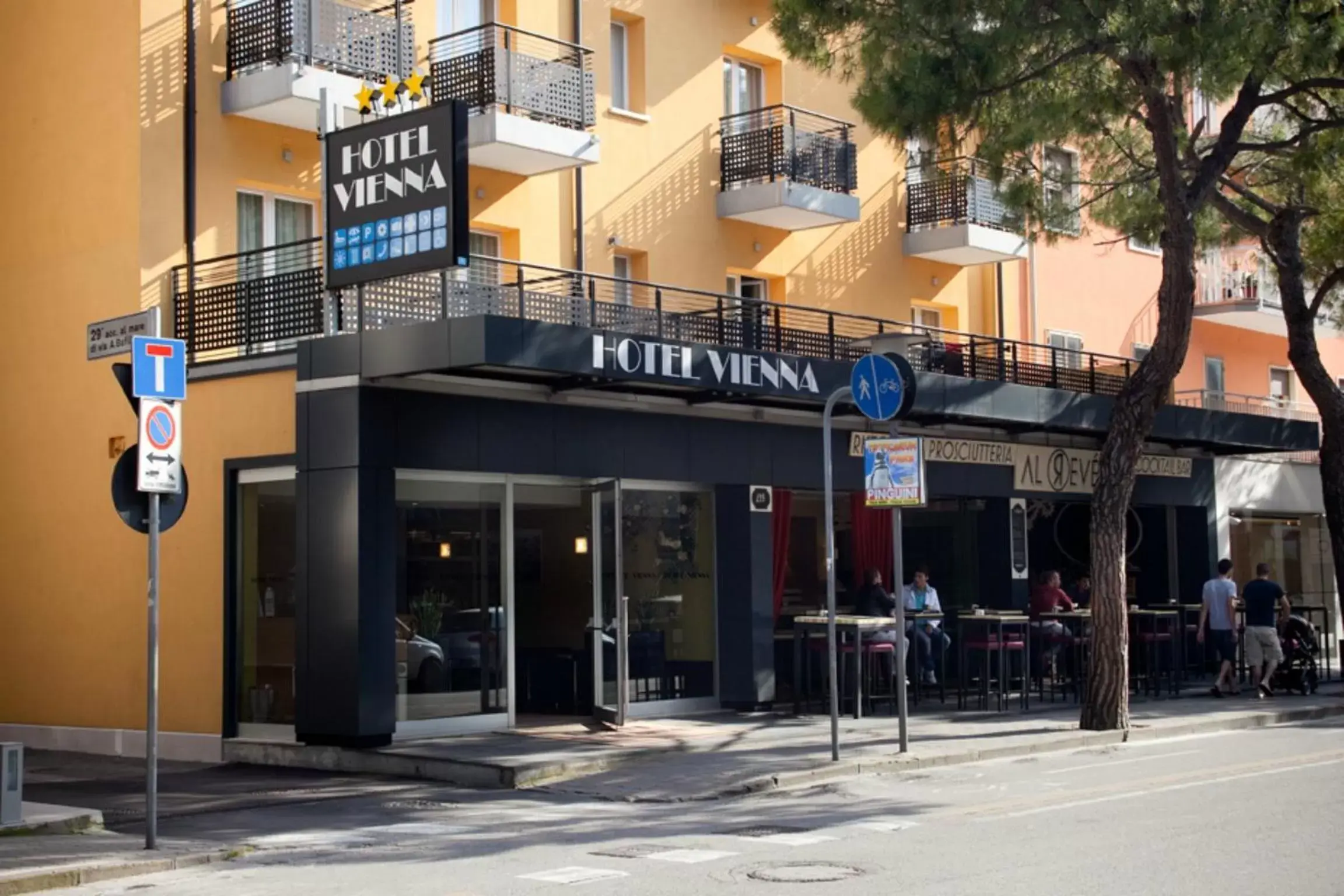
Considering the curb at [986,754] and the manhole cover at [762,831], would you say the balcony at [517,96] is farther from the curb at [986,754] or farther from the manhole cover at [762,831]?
the manhole cover at [762,831]

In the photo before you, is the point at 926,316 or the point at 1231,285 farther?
the point at 1231,285

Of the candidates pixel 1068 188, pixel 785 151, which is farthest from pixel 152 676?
pixel 1068 188

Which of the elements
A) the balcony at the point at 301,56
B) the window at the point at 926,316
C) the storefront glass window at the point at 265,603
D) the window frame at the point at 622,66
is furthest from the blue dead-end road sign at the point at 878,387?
the window at the point at 926,316

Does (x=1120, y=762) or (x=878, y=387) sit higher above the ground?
(x=878, y=387)

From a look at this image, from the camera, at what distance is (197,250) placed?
61.9ft

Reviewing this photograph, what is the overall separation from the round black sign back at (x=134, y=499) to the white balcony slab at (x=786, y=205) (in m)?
13.1

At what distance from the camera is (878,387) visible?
1609 centimetres

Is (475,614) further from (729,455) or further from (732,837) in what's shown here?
(732,837)

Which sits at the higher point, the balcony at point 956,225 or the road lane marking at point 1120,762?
the balcony at point 956,225

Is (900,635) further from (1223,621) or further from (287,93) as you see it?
(1223,621)

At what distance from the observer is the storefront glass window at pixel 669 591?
20.2m

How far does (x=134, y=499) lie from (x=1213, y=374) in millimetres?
27407

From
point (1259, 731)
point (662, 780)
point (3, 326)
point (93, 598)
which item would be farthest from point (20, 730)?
point (1259, 731)

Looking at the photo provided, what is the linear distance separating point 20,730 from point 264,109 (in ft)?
25.6
